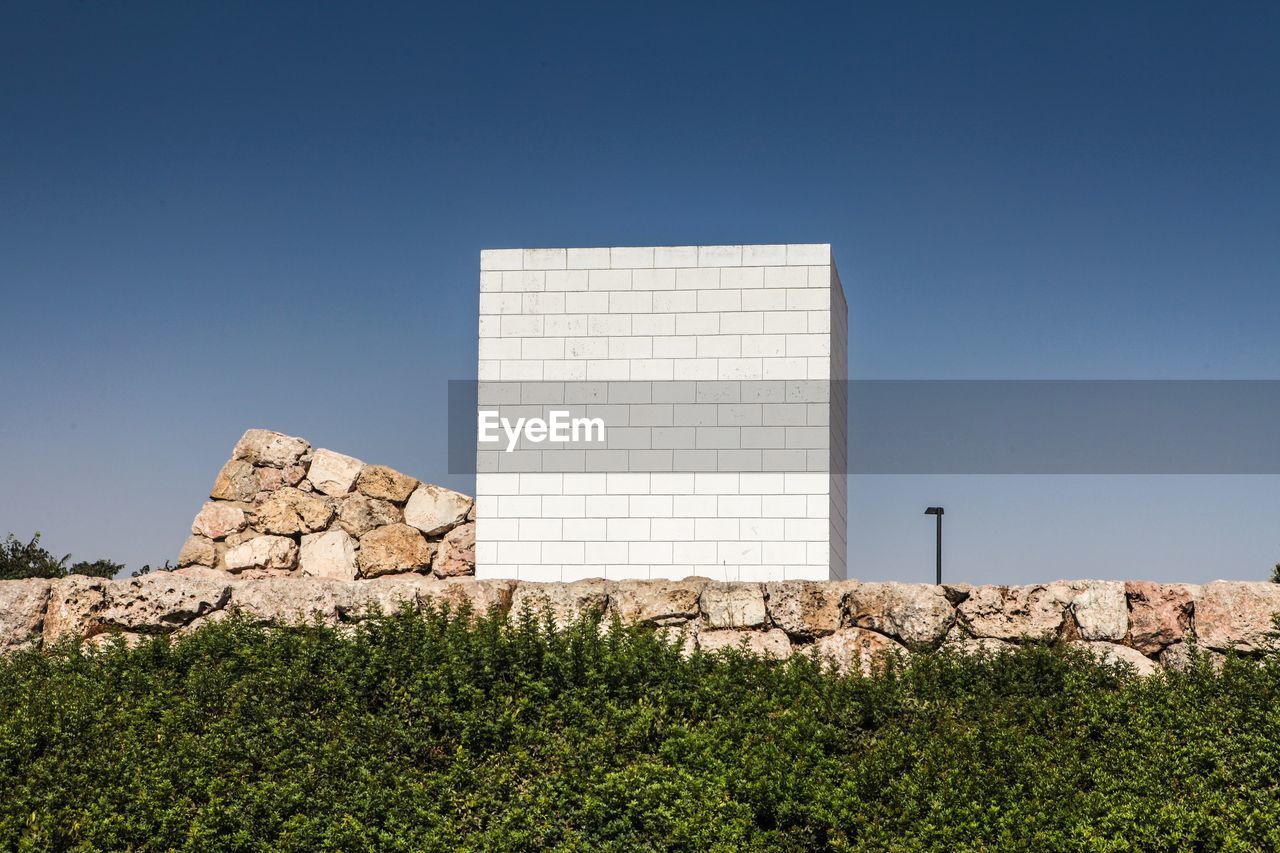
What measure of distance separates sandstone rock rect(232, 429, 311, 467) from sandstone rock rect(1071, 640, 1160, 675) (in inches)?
293

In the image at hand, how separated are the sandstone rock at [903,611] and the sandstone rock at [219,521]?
20.0 feet

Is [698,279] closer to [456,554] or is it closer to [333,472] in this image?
[456,554]

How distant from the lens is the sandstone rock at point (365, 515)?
1141 cm

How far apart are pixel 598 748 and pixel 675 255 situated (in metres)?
4.29

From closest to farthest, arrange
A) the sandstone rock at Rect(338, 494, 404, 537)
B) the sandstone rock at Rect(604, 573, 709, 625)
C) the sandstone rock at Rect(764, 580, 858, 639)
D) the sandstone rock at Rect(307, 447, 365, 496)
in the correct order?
the sandstone rock at Rect(764, 580, 858, 639) → the sandstone rock at Rect(604, 573, 709, 625) → the sandstone rock at Rect(338, 494, 404, 537) → the sandstone rock at Rect(307, 447, 365, 496)

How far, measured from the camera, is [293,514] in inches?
451

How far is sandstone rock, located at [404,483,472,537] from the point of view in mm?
11320

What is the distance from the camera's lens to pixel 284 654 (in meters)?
8.00

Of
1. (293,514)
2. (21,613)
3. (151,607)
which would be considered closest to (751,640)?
(151,607)

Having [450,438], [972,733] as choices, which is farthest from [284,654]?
[972,733]

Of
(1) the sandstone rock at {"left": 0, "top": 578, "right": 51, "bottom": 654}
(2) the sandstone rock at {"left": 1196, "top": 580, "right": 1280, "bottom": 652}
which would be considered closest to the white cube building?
(2) the sandstone rock at {"left": 1196, "top": 580, "right": 1280, "bottom": 652}

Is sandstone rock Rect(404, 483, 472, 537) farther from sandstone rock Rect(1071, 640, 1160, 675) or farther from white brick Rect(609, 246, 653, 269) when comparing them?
sandstone rock Rect(1071, 640, 1160, 675)

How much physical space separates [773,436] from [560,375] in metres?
1.79

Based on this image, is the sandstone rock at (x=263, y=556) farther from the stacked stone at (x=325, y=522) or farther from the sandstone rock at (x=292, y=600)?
the sandstone rock at (x=292, y=600)
